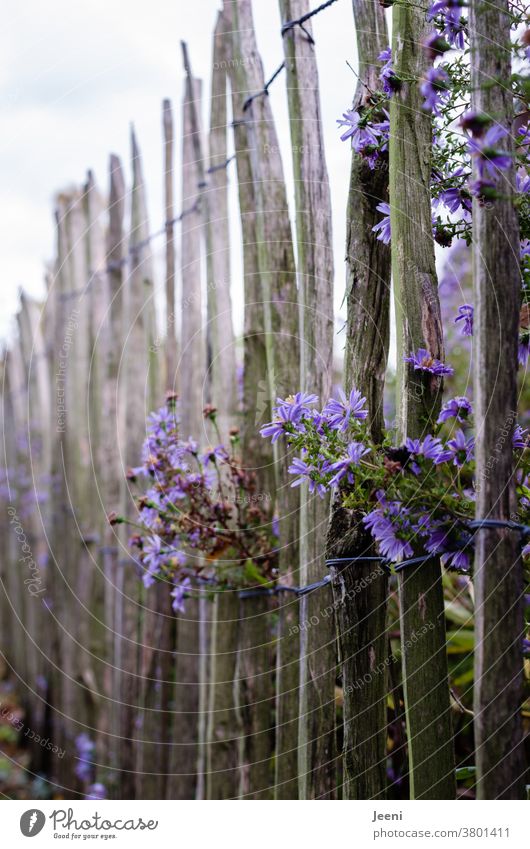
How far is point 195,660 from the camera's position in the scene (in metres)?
3.52

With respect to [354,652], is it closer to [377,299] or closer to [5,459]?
[377,299]

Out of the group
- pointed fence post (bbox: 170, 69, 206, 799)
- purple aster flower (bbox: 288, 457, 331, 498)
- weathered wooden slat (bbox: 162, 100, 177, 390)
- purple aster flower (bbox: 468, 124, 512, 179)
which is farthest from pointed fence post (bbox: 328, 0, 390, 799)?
weathered wooden slat (bbox: 162, 100, 177, 390)

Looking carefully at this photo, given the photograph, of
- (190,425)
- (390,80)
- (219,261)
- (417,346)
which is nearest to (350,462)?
(417,346)

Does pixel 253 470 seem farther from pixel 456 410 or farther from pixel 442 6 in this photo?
pixel 442 6

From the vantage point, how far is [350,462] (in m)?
1.68

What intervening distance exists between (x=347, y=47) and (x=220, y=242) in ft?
4.39

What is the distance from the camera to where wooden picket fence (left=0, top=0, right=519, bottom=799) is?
6.32 feet

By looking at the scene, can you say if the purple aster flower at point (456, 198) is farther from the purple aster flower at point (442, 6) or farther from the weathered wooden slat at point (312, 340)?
the weathered wooden slat at point (312, 340)

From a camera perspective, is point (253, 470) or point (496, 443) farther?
point (253, 470)

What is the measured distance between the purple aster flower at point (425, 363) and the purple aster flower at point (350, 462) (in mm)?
233

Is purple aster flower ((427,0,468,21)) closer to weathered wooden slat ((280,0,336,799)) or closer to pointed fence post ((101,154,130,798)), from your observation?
weathered wooden slat ((280,0,336,799))

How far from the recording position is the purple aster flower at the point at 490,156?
1.45 metres

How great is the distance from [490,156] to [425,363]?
51 centimetres

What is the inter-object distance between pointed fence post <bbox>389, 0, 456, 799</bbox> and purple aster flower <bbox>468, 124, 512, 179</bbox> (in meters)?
0.27
